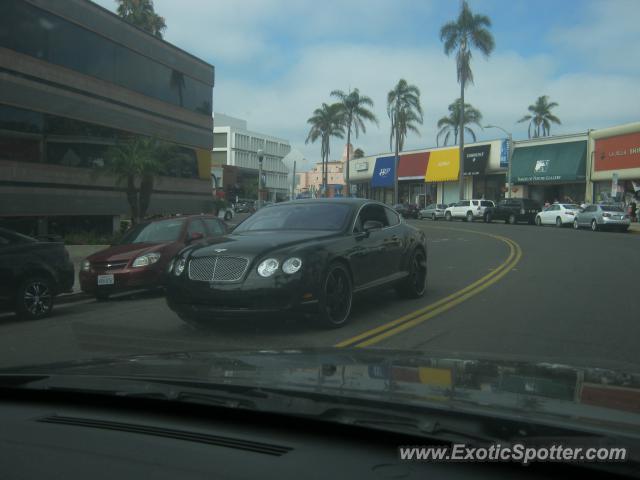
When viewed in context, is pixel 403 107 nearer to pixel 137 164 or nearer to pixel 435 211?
pixel 435 211

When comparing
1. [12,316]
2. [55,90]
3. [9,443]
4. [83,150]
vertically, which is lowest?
[12,316]

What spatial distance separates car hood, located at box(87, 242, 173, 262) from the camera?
10.6 meters

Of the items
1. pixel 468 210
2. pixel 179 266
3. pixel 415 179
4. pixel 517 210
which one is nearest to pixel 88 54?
pixel 179 266

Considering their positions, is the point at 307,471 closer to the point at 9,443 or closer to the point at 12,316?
the point at 9,443

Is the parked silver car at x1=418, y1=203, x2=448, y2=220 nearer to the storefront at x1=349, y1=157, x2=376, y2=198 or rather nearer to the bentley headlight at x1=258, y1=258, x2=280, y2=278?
the storefront at x1=349, y1=157, x2=376, y2=198

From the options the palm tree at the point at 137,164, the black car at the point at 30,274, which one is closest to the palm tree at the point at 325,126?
the palm tree at the point at 137,164

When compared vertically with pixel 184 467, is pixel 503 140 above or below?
above

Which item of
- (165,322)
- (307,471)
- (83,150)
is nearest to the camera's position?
(307,471)

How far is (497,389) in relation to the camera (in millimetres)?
2816

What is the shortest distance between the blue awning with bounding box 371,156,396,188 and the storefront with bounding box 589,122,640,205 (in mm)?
23712

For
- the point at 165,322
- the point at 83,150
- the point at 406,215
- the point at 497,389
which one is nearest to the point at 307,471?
the point at 497,389

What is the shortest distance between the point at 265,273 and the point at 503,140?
4515 centimetres

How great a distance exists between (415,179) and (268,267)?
54.4 metres

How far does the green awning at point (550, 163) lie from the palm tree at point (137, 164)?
1233 inches
